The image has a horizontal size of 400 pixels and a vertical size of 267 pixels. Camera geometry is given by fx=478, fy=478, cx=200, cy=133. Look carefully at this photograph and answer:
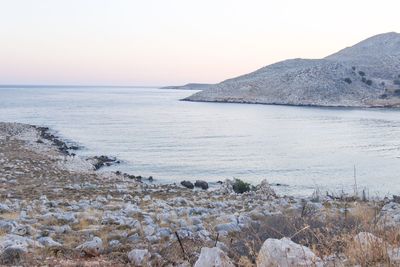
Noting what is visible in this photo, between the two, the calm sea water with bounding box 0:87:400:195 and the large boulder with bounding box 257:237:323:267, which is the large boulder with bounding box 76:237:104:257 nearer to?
the large boulder with bounding box 257:237:323:267

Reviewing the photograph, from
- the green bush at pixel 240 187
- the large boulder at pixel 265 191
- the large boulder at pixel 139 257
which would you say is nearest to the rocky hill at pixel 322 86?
the green bush at pixel 240 187

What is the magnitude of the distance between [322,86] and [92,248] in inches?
5040

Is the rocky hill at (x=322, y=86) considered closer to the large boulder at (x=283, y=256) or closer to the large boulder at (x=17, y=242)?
the large boulder at (x=17, y=242)

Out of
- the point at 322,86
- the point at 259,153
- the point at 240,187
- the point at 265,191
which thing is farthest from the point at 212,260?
the point at 322,86

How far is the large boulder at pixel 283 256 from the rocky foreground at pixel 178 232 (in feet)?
0.04

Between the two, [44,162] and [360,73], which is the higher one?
[360,73]

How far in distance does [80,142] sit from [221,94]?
106m

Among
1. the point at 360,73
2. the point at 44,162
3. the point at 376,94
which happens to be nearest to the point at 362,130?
the point at 44,162

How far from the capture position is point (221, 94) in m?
148

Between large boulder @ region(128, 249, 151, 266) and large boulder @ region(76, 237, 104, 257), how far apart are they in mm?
750

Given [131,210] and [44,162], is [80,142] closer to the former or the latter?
[44,162]

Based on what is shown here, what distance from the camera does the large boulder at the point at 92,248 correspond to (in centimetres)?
761

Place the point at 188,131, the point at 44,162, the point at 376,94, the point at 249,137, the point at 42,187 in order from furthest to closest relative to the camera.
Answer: the point at 376,94 < the point at 188,131 < the point at 249,137 < the point at 44,162 < the point at 42,187

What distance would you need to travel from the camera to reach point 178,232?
885cm
